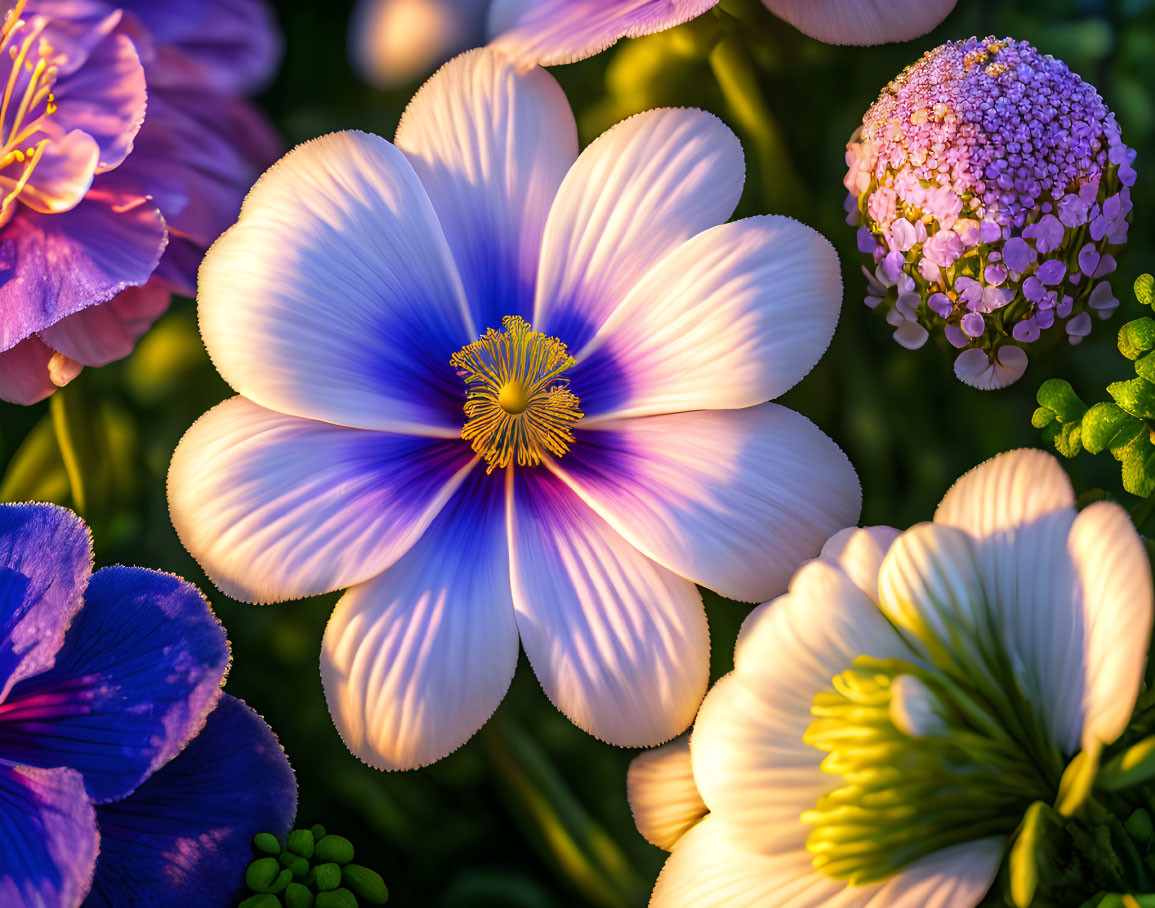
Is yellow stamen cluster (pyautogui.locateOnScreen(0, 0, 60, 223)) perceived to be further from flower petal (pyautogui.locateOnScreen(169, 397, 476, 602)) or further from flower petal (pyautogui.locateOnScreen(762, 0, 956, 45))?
flower petal (pyautogui.locateOnScreen(762, 0, 956, 45))

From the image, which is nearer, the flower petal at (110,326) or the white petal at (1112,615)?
the white petal at (1112,615)

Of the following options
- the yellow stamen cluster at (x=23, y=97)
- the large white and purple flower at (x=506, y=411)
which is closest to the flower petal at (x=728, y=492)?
the large white and purple flower at (x=506, y=411)

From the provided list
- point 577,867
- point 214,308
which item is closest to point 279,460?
→ point 214,308

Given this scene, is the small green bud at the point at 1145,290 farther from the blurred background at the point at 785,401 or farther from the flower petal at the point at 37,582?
the flower petal at the point at 37,582

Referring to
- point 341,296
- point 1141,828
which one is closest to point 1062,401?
point 1141,828

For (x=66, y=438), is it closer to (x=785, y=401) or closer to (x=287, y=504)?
(x=287, y=504)

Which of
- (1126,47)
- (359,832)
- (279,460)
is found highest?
(1126,47)

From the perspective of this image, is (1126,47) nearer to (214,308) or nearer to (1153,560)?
(1153,560)

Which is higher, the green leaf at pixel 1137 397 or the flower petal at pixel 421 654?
the green leaf at pixel 1137 397
